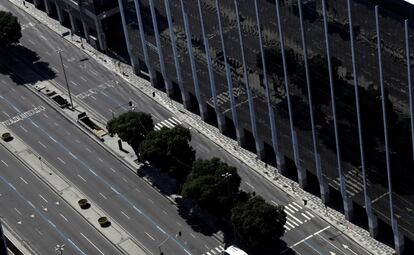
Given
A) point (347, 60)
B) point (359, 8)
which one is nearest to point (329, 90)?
point (347, 60)

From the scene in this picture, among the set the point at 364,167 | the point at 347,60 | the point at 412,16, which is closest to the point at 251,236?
the point at 364,167

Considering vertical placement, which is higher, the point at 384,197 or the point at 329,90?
the point at 329,90

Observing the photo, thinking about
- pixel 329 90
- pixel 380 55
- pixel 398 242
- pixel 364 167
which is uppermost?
pixel 380 55

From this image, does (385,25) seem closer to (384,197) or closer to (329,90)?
(329,90)

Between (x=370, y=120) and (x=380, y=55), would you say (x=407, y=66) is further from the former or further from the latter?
(x=370, y=120)

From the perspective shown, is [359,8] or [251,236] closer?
[359,8]

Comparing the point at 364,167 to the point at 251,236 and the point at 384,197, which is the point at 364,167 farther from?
the point at 251,236

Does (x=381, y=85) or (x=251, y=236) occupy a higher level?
(x=381, y=85)

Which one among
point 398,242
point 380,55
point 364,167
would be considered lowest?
point 398,242

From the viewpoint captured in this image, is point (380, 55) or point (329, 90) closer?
point (380, 55)
